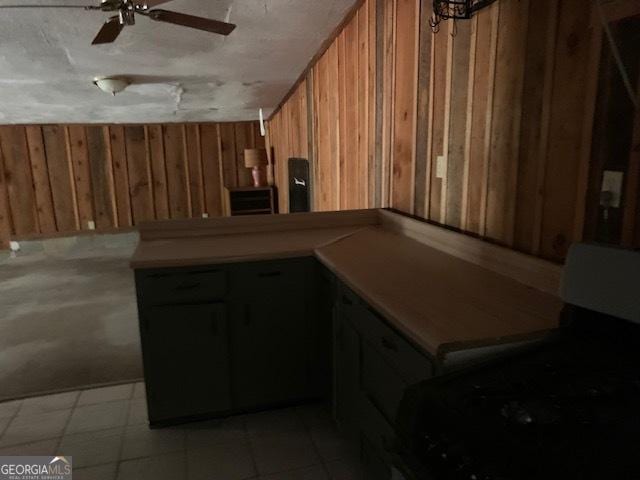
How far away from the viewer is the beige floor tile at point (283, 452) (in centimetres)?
187

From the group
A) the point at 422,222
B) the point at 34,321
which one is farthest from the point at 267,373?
the point at 34,321

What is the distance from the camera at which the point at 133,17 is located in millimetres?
2053

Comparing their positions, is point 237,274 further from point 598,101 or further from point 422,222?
point 598,101

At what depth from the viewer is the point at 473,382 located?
0.92 metres

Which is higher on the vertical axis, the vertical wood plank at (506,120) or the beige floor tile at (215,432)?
the vertical wood plank at (506,120)

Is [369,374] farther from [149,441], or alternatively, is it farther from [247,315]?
[149,441]

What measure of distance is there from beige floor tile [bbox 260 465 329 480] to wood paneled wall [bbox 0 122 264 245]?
19.4 feet

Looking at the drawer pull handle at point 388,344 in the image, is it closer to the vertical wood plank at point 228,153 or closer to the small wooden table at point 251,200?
the small wooden table at point 251,200

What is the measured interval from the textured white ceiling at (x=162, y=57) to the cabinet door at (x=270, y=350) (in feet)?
5.80

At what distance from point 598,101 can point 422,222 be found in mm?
1004

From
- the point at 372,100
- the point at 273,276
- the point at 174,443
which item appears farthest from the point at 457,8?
the point at 174,443

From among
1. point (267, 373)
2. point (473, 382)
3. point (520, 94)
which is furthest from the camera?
point (267, 373)

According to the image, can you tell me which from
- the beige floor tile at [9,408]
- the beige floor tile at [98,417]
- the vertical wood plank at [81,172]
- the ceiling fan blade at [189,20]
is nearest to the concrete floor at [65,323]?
the beige floor tile at [9,408]

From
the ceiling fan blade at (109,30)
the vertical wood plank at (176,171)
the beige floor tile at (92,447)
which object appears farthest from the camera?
the vertical wood plank at (176,171)
